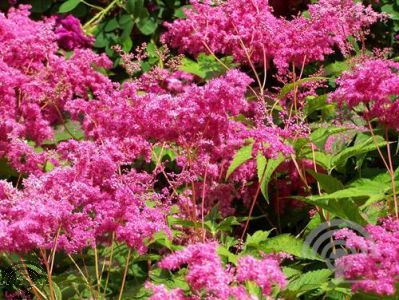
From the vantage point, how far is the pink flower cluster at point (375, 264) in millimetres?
2010

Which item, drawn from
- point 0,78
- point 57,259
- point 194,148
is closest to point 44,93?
point 0,78

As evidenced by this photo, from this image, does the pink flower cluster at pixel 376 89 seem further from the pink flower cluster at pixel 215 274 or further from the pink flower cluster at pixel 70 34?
the pink flower cluster at pixel 70 34

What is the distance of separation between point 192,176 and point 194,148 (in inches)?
→ 7.6

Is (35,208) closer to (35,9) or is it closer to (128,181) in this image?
(128,181)

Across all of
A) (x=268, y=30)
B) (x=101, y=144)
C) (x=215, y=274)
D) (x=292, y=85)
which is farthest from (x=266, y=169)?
(x=215, y=274)

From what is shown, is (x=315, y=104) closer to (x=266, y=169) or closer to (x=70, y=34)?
(x=266, y=169)

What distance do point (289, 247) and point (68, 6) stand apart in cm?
290

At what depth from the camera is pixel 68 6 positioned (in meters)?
5.06

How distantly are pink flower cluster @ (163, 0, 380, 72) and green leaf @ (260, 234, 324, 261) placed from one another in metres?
0.97

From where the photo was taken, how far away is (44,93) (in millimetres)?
3871

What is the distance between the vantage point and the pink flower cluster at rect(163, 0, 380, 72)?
3.44 m

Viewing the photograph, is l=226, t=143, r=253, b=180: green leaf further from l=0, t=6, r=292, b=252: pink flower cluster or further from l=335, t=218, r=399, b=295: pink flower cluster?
l=335, t=218, r=399, b=295: pink flower cluster

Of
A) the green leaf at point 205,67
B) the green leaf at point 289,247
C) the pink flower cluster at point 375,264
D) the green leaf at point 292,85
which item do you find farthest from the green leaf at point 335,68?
the pink flower cluster at point 375,264

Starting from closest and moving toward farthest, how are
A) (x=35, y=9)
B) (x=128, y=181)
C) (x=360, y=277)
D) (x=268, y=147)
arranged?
(x=360, y=277)
(x=268, y=147)
(x=128, y=181)
(x=35, y=9)
